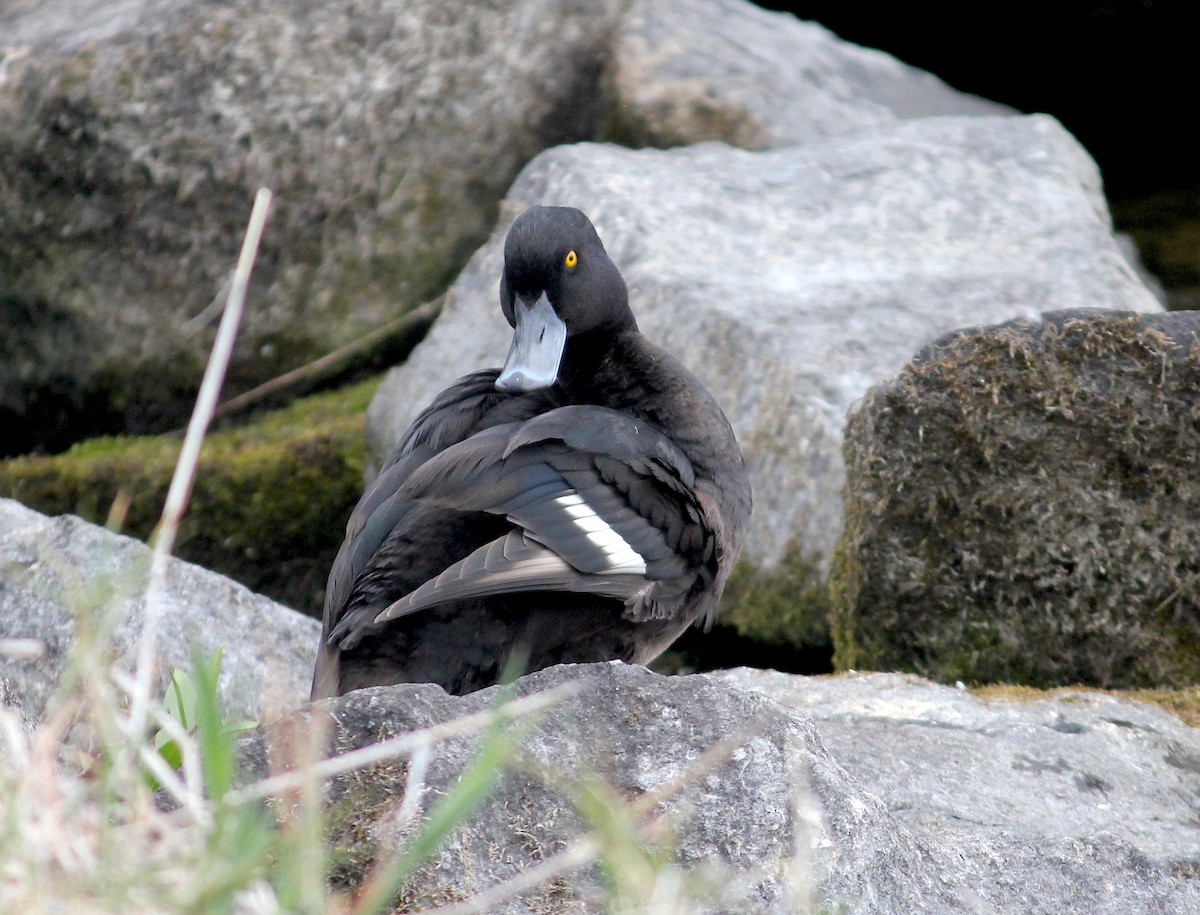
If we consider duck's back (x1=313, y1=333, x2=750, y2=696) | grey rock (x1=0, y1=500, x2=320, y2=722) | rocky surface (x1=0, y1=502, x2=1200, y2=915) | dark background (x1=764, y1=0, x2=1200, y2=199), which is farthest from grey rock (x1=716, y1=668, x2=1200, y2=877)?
dark background (x1=764, y1=0, x2=1200, y2=199)

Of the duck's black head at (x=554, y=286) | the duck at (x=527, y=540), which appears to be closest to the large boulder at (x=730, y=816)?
the duck at (x=527, y=540)

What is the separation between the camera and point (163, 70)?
238 inches

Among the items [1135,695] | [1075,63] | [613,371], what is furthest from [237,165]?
[1075,63]

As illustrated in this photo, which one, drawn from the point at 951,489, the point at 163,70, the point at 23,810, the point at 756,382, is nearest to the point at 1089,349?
the point at 951,489

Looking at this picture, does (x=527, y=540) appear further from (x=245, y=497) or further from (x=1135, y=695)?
(x=245, y=497)

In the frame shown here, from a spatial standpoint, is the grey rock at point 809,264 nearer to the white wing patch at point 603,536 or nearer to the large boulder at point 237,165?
the large boulder at point 237,165

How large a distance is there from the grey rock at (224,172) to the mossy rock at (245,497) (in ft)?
1.86

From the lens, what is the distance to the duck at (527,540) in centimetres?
322

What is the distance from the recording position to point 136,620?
3613mm

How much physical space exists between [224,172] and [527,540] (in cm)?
357

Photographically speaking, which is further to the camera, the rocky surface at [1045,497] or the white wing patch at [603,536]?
the rocky surface at [1045,497]

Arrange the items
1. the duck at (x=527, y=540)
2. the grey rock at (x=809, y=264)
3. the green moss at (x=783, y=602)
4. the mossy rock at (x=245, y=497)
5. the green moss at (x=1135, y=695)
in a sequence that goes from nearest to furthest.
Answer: the duck at (x=527, y=540) < the green moss at (x=1135, y=695) < the green moss at (x=783, y=602) < the grey rock at (x=809, y=264) < the mossy rock at (x=245, y=497)

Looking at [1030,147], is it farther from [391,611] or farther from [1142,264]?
[391,611]

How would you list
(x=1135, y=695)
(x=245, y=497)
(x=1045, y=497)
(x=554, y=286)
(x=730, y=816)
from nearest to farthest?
(x=730, y=816) < (x=1135, y=695) < (x=1045, y=497) < (x=554, y=286) < (x=245, y=497)
